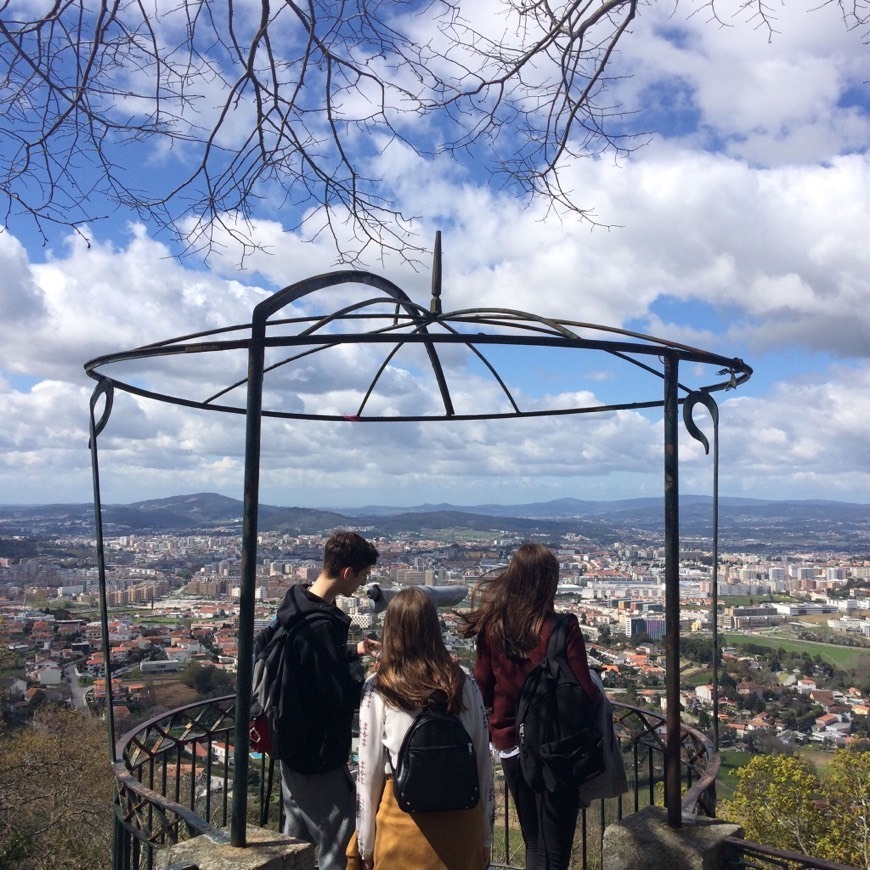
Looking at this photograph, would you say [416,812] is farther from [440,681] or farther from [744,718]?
[744,718]

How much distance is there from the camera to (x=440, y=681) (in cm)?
257

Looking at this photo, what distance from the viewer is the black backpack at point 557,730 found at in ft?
9.19

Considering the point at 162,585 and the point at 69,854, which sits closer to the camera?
the point at 69,854

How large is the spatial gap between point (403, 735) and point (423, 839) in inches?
12.5

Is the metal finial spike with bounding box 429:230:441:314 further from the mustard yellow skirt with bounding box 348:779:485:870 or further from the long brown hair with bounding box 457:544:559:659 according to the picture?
the mustard yellow skirt with bounding box 348:779:485:870

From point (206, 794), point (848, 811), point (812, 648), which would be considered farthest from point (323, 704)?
point (812, 648)

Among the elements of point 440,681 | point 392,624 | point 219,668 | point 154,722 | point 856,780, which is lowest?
point 856,780

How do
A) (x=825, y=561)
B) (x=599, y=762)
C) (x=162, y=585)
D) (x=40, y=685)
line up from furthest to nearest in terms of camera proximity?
(x=825, y=561) < (x=162, y=585) < (x=40, y=685) < (x=599, y=762)

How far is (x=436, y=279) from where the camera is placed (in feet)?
11.6

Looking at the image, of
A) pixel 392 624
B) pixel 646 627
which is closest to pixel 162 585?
pixel 646 627

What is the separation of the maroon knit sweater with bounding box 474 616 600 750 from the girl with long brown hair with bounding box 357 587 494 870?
1.22ft

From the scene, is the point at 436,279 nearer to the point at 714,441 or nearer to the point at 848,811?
the point at 714,441

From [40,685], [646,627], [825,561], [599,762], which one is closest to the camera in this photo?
[599,762]

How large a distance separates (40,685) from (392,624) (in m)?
16.9
